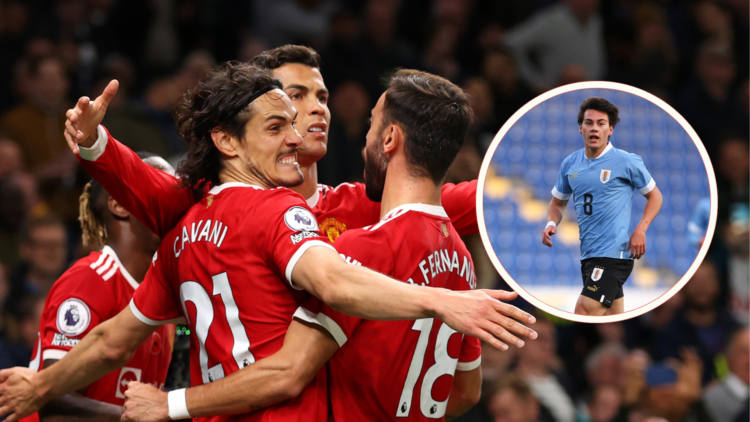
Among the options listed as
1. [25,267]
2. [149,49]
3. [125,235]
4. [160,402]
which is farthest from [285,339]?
[149,49]

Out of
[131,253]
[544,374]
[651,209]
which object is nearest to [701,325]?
[544,374]

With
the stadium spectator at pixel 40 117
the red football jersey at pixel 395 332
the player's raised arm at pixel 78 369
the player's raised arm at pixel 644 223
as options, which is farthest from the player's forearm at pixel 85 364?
the stadium spectator at pixel 40 117

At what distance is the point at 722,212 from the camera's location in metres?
7.00

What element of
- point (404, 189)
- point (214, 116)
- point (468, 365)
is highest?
point (214, 116)

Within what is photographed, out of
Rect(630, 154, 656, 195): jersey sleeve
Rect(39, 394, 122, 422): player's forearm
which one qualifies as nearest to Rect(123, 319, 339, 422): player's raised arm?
Rect(39, 394, 122, 422): player's forearm

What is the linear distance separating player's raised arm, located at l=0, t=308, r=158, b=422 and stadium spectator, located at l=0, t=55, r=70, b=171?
13.2ft

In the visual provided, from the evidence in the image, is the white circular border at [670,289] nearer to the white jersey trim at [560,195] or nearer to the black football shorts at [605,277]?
the black football shorts at [605,277]

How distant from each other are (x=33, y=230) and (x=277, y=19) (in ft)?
11.8

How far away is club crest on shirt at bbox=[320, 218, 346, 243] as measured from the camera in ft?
11.6

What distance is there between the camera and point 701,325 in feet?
23.8

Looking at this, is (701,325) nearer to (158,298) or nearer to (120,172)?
(158,298)

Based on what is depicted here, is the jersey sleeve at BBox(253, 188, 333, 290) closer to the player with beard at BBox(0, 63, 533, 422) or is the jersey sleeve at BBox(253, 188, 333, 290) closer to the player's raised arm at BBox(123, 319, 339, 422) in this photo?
the player with beard at BBox(0, 63, 533, 422)

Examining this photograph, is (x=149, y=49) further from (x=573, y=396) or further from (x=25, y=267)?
(x=573, y=396)

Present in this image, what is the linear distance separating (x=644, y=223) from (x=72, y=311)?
89.6 inches
